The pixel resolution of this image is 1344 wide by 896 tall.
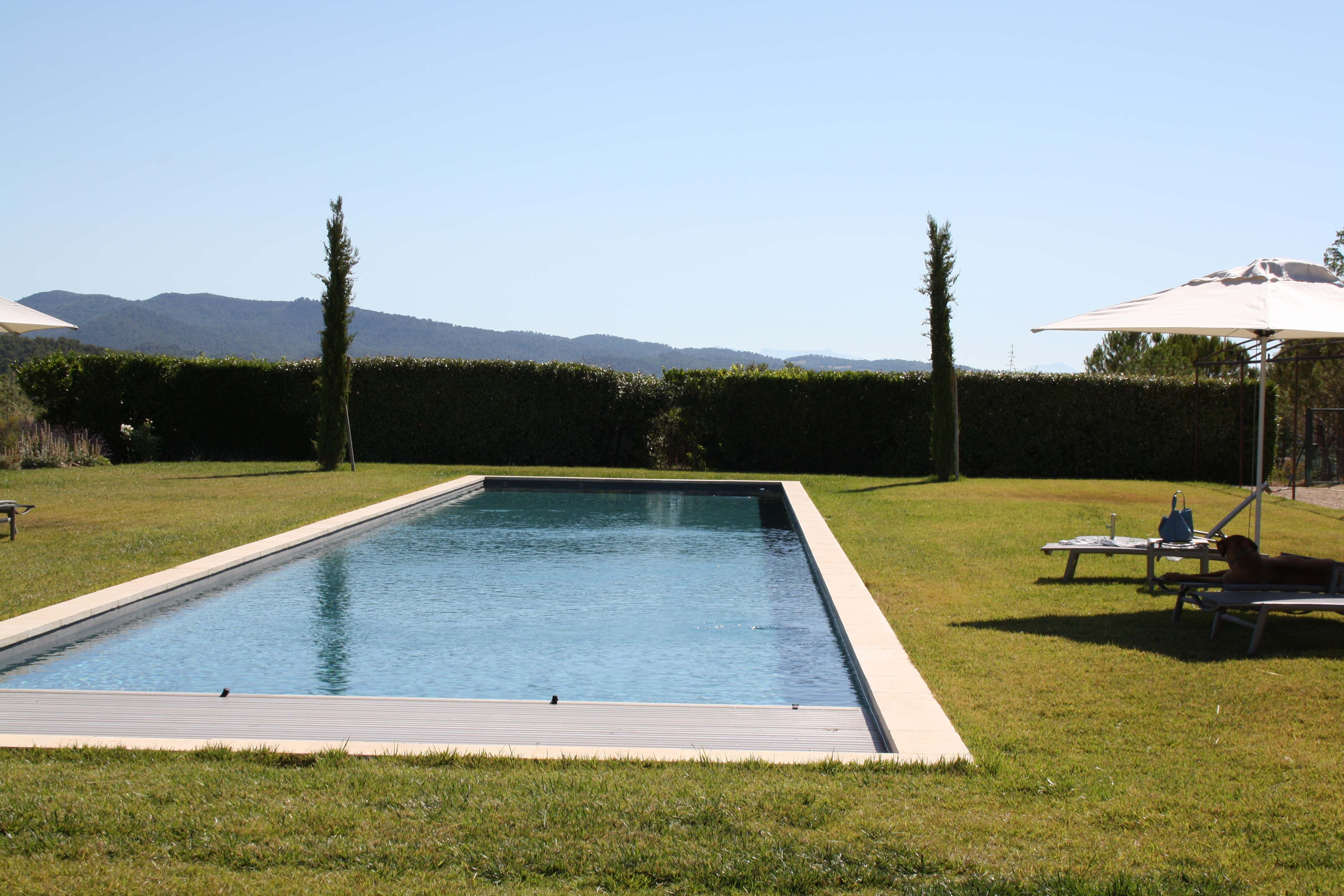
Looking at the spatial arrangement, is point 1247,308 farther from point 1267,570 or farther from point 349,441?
point 349,441

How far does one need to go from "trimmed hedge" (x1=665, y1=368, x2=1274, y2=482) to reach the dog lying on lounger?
13.4 metres

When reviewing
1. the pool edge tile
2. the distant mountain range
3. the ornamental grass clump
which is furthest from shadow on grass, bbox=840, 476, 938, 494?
the distant mountain range

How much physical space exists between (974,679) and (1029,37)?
10.3 metres

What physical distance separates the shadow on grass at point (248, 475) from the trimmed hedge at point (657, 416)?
116 inches

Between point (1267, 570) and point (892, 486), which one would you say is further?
point (892, 486)

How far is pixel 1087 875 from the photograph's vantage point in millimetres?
3117

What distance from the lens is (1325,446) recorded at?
20.3 m

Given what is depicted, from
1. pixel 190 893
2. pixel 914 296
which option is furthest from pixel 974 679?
pixel 914 296

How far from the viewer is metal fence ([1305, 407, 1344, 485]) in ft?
61.0

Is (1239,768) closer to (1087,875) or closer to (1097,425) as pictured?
(1087,875)

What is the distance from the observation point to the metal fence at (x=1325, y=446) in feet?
61.0

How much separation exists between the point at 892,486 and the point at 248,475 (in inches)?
452

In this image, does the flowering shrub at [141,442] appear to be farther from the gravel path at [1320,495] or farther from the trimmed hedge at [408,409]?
the gravel path at [1320,495]

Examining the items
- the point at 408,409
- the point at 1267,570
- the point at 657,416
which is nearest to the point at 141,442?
the point at 408,409
